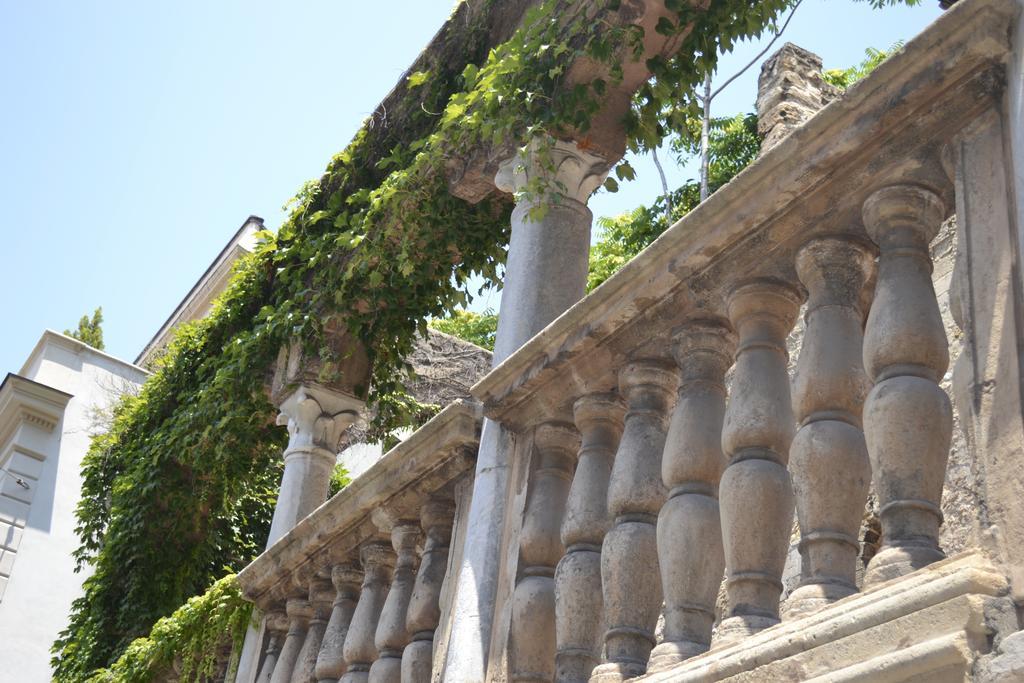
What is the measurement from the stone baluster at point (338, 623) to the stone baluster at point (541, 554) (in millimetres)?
1204

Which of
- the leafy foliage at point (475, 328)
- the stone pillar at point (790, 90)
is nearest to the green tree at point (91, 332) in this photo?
the leafy foliage at point (475, 328)

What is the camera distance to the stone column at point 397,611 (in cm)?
421

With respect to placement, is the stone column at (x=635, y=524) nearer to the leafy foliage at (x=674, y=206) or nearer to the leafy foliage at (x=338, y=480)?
the leafy foliage at (x=338, y=480)

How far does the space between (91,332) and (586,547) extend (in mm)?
22508

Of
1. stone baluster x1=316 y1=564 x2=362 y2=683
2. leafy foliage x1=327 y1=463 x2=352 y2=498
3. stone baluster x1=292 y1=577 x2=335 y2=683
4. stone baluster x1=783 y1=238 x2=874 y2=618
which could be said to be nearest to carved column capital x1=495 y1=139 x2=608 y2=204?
stone baluster x1=316 y1=564 x2=362 y2=683

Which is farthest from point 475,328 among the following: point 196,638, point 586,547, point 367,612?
point 586,547

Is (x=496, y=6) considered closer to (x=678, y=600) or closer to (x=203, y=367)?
(x=203, y=367)

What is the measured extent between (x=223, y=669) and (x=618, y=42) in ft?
11.3

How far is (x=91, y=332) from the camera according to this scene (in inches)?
961

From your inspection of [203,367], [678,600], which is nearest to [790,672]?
[678,600]

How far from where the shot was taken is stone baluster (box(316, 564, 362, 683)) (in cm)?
465

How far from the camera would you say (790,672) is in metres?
2.32

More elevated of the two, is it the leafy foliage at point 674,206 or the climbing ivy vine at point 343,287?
the leafy foliage at point 674,206

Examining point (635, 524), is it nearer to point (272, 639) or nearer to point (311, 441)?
point (272, 639)
